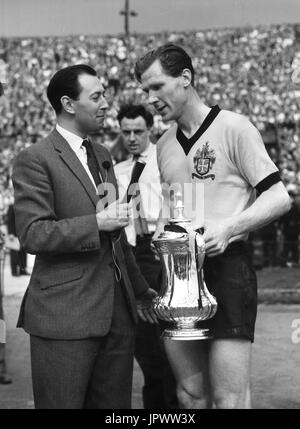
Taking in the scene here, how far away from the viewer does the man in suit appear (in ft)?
9.87

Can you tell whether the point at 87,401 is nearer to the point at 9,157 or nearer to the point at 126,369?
the point at 126,369

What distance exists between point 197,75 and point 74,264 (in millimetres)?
15165

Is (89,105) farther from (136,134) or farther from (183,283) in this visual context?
(136,134)

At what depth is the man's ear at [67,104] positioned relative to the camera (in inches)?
126

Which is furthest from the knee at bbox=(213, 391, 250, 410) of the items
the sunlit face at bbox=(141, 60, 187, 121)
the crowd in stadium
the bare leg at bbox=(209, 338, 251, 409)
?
the crowd in stadium

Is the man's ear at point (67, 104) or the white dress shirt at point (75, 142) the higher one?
the man's ear at point (67, 104)

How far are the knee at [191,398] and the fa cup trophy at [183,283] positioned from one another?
0.34 meters

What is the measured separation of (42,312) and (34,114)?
15.7 m

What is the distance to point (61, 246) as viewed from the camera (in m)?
2.97

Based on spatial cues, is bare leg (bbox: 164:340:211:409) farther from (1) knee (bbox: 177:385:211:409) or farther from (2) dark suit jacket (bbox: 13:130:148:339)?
(2) dark suit jacket (bbox: 13:130:148:339)

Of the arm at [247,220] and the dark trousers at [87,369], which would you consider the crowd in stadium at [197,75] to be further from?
the arm at [247,220]

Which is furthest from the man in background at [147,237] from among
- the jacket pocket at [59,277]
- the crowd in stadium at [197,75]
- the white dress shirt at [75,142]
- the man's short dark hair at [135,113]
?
the crowd in stadium at [197,75]

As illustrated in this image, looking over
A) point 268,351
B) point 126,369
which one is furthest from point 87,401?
point 268,351

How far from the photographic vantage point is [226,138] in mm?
3164
